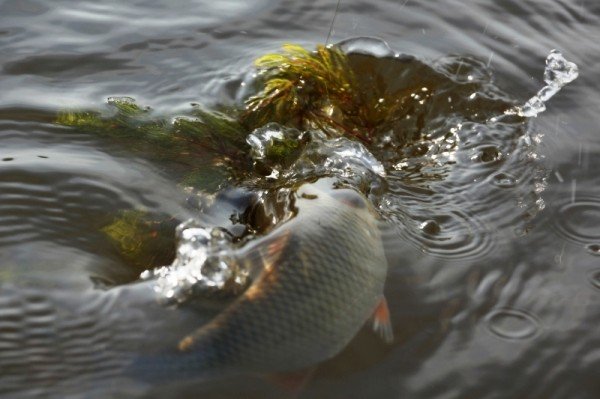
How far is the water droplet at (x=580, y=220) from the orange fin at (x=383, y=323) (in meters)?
1.26

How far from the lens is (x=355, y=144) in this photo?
14.8 feet

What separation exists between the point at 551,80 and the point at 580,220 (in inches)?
59.7

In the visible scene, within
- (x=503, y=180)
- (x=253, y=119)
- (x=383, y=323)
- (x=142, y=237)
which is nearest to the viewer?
(x=383, y=323)

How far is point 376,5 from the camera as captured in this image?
20.2ft

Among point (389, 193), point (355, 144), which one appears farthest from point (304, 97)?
point (389, 193)

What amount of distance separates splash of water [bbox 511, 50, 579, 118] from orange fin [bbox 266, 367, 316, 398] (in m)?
2.71

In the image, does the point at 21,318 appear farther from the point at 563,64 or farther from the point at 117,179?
the point at 563,64

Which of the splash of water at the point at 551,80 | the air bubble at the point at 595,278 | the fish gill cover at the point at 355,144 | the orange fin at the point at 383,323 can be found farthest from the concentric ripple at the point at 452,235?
the splash of water at the point at 551,80

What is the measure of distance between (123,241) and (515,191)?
82.6 inches

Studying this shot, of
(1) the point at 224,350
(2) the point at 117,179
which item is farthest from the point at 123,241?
(1) the point at 224,350

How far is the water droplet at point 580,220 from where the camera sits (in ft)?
13.5

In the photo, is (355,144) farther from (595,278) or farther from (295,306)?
(295,306)

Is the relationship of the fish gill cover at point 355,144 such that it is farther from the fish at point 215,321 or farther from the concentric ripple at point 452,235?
the fish at point 215,321

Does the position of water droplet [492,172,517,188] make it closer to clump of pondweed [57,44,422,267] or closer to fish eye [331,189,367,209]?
clump of pondweed [57,44,422,267]
